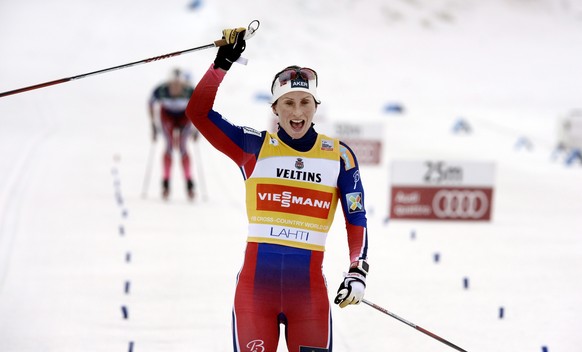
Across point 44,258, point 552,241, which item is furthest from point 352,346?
point 552,241

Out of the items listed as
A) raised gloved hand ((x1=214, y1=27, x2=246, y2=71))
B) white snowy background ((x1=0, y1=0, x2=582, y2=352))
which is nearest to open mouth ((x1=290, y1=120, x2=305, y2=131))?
raised gloved hand ((x1=214, y1=27, x2=246, y2=71))

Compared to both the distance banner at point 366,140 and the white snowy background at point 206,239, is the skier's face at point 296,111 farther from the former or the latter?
the distance banner at point 366,140

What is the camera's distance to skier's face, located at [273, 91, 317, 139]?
14.6 feet

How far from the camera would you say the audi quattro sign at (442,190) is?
12.4 m

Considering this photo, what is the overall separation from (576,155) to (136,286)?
1511 centimetres

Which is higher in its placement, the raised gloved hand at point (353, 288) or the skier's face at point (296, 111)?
the skier's face at point (296, 111)

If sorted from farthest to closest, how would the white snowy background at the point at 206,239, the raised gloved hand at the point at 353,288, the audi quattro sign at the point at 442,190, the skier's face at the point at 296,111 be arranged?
the audi quattro sign at the point at 442,190, the white snowy background at the point at 206,239, the skier's face at the point at 296,111, the raised gloved hand at the point at 353,288

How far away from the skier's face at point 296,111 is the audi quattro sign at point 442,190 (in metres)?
7.82

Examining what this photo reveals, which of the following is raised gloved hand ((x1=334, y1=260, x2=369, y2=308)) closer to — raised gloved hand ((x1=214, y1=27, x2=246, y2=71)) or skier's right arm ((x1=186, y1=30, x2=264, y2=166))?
skier's right arm ((x1=186, y1=30, x2=264, y2=166))

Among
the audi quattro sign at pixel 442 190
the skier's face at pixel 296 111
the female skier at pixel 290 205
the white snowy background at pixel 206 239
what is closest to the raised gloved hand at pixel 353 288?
the female skier at pixel 290 205

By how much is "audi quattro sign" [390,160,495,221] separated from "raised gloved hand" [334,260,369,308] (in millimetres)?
7864

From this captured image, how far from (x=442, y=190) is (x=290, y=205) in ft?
26.9

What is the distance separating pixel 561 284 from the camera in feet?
29.1

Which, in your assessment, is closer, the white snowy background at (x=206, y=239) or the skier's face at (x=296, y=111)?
the skier's face at (x=296, y=111)
